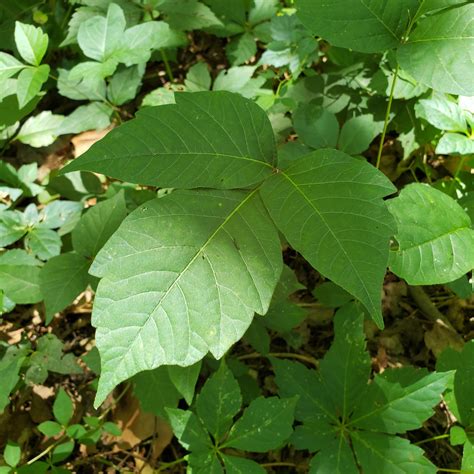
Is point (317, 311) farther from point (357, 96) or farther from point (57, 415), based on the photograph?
point (57, 415)

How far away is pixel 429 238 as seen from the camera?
1528mm

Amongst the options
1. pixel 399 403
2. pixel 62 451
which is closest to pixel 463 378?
pixel 399 403

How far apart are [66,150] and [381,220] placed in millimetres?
2258

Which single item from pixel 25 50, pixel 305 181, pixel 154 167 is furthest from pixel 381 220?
pixel 25 50

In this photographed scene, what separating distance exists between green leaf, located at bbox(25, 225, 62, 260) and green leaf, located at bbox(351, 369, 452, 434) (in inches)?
55.1

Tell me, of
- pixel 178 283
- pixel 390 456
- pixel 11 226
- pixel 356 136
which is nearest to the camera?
pixel 178 283

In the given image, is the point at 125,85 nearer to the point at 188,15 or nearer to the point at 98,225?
the point at 188,15

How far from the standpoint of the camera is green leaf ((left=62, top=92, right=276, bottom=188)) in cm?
130

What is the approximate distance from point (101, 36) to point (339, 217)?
5.06 ft

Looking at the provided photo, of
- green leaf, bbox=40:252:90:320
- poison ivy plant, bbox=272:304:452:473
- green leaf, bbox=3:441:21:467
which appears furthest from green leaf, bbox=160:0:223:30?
green leaf, bbox=3:441:21:467

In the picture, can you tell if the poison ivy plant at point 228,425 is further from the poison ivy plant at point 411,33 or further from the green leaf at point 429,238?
the poison ivy plant at point 411,33

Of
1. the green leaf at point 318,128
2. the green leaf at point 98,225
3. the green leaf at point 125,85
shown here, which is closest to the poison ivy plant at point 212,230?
the green leaf at point 98,225

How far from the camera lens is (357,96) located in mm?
2334

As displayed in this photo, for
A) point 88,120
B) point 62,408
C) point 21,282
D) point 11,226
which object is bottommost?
point 62,408
